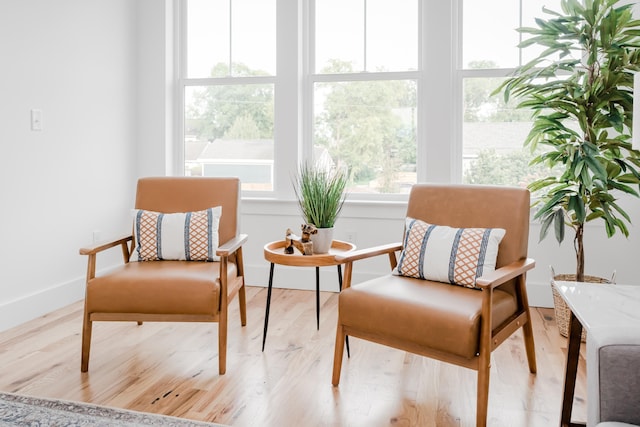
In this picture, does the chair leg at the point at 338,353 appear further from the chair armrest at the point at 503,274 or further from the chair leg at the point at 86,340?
the chair leg at the point at 86,340

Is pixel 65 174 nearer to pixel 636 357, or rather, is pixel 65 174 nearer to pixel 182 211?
pixel 182 211

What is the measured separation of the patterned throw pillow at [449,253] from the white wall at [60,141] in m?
2.19

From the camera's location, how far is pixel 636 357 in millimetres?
1103

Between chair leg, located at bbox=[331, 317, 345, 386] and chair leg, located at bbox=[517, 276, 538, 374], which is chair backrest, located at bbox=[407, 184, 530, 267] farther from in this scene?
chair leg, located at bbox=[331, 317, 345, 386]

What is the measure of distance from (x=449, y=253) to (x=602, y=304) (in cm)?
91

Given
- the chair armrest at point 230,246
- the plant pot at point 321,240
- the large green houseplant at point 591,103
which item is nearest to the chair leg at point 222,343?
the chair armrest at point 230,246

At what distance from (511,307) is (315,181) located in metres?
1.08

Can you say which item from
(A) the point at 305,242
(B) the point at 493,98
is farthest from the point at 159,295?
(B) the point at 493,98

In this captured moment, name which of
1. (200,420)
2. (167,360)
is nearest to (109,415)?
(200,420)

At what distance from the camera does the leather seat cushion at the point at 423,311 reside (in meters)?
1.83

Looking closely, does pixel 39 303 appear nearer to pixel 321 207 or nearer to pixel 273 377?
pixel 273 377

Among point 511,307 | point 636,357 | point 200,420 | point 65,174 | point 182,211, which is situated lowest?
point 200,420

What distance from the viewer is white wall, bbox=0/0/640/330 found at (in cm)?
297

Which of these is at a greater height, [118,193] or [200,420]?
[118,193]
